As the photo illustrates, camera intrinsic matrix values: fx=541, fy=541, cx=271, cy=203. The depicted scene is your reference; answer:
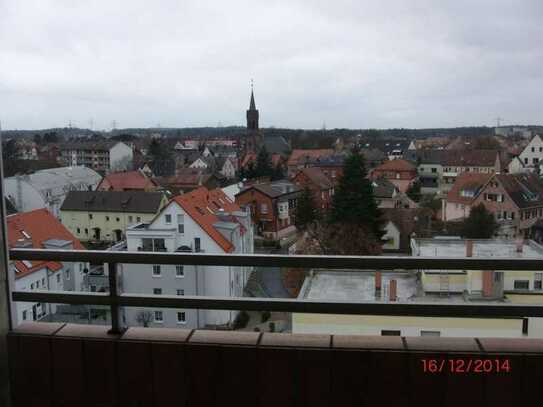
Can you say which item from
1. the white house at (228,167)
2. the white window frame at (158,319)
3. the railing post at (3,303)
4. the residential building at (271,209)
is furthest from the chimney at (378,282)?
the white house at (228,167)

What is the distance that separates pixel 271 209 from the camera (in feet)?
27.9

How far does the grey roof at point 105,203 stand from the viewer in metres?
5.15

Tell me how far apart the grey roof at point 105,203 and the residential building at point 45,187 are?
9cm

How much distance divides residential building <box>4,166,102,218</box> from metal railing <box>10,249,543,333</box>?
17.5 inches

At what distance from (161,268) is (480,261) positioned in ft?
4.07

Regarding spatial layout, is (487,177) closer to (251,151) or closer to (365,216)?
(365,216)

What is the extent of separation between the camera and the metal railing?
1.83 meters

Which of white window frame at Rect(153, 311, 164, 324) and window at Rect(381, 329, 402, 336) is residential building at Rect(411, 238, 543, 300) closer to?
window at Rect(381, 329, 402, 336)

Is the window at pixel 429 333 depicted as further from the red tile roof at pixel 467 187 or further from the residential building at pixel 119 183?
the residential building at pixel 119 183

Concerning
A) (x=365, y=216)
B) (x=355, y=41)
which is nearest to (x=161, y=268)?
(x=355, y=41)

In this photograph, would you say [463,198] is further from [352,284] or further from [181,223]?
[352,284]

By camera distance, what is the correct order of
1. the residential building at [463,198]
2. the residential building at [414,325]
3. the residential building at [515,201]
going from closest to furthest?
the residential building at [414,325], the residential building at [515,201], the residential building at [463,198]

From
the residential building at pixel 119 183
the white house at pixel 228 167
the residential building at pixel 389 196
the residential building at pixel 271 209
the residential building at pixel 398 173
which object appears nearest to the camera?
the residential building at pixel 271 209
